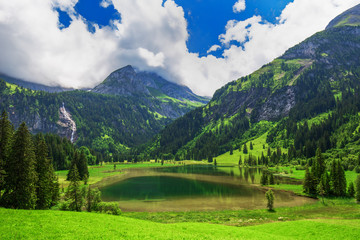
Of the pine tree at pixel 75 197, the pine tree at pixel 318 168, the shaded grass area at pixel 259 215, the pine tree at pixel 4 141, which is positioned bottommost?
the shaded grass area at pixel 259 215

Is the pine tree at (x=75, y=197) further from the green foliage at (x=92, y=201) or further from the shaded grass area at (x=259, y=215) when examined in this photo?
the shaded grass area at (x=259, y=215)

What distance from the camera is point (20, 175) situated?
42.0 m

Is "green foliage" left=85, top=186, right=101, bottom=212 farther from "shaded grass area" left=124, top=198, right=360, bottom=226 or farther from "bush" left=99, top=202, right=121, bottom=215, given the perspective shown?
"shaded grass area" left=124, top=198, right=360, bottom=226

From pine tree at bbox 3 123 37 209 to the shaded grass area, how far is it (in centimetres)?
2914

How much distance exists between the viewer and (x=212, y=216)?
6084 centimetres

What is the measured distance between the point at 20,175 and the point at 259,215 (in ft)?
207

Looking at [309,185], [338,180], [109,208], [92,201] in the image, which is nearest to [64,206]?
[92,201]

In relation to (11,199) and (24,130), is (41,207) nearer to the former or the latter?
(11,199)

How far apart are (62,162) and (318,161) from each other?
176460mm

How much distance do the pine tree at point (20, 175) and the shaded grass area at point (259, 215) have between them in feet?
95.6

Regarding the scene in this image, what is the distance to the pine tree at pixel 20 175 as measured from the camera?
4094 centimetres

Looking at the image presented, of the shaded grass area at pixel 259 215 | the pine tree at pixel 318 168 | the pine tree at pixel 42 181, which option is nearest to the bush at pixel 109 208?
the shaded grass area at pixel 259 215

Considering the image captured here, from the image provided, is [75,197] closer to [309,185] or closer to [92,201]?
[92,201]

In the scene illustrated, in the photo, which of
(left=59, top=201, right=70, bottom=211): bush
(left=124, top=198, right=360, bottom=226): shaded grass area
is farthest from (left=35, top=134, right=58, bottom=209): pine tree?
(left=124, top=198, right=360, bottom=226): shaded grass area
